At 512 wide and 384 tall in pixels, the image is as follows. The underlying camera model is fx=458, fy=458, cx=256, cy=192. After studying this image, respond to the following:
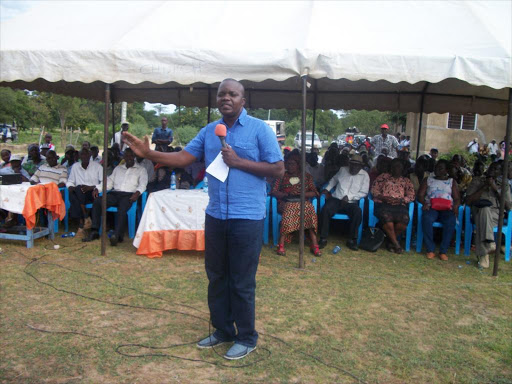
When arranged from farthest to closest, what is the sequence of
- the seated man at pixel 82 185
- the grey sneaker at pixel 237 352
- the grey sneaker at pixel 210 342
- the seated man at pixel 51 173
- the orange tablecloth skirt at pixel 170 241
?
the seated man at pixel 51 173
the seated man at pixel 82 185
the orange tablecloth skirt at pixel 170 241
the grey sneaker at pixel 210 342
the grey sneaker at pixel 237 352

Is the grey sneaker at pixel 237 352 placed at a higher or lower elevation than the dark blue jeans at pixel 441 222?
lower

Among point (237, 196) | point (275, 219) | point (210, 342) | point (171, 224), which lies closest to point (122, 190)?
point (171, 224)

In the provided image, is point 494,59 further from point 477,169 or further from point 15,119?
point 15,119

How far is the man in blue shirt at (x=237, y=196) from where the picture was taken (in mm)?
2934

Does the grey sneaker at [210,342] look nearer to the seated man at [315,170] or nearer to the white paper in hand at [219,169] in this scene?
the white paper in hand at [219,169]

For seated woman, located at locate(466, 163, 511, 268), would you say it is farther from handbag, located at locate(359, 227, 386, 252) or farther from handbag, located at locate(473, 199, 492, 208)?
handbag, located at locate(359, 227, 386, 252)

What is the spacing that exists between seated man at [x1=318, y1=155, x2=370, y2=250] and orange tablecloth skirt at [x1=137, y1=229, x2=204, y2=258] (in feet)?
5.69

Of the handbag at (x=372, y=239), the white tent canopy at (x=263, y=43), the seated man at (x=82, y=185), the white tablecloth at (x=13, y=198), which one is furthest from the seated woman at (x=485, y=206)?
the white tablecloth at (x=13, y=198)

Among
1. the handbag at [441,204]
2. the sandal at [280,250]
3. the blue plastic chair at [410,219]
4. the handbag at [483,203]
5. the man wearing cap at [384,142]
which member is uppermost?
the man wearing cap at [384,142]

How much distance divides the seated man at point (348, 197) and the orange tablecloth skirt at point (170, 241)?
173cm

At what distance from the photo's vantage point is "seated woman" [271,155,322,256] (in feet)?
19.6

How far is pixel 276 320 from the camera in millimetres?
3842

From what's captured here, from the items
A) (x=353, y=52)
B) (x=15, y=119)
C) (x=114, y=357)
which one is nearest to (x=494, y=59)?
(x=353, y=52)

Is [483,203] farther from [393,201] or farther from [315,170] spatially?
[315,170]
